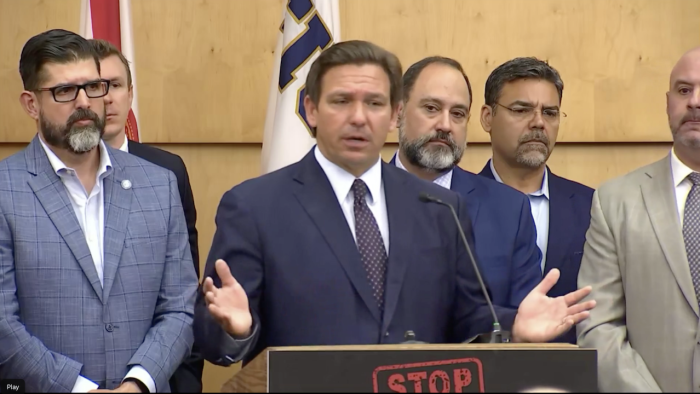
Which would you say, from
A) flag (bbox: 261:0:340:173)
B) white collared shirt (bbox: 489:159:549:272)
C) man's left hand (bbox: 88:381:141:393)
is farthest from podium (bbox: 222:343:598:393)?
flag (bbox: 261:0:340:173)

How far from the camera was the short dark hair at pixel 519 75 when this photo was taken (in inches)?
147

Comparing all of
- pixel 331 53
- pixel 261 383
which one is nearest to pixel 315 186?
pixel 331 53

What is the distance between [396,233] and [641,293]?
861mm

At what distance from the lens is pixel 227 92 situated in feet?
14.8

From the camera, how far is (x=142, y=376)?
2.79m

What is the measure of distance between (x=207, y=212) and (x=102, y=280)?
169 cm

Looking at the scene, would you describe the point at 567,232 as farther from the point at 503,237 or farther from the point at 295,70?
the point at 295,70

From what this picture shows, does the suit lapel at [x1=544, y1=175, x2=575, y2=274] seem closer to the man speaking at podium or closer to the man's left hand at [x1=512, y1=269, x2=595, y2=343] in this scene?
the man speaking at podium

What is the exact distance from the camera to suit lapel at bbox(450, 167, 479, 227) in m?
3.25

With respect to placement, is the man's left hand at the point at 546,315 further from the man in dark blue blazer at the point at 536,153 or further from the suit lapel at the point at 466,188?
the man in dark blue blazer at the point at 536,153

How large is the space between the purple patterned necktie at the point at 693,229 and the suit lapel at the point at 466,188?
64 cm

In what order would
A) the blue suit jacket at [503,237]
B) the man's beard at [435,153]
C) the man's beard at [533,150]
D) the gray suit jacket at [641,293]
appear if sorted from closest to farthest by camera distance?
the gray suit jacket at [641,293], the blue suit jacket at [503,237], the man's beard at [435,153], the man's beard at [533,150]

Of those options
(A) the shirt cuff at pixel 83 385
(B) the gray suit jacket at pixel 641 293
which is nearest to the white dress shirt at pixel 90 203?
(A) the shirt cuff at pixel 83 385

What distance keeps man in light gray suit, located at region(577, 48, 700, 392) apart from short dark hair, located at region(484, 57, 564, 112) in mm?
653
